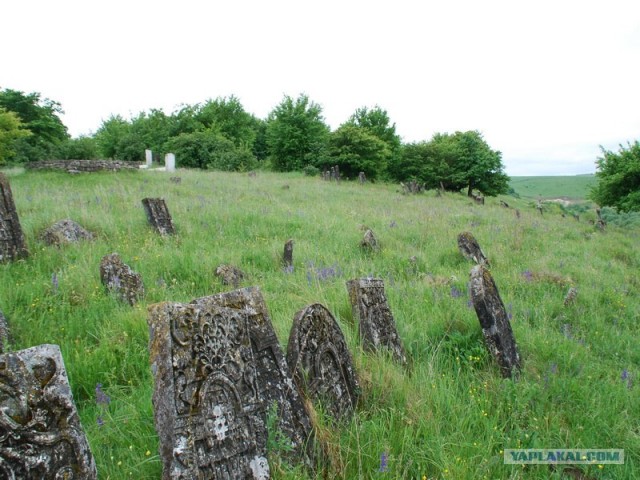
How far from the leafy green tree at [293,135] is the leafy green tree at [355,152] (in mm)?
3092

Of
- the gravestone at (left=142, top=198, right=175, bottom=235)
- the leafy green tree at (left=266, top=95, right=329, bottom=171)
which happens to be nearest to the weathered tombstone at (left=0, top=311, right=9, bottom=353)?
the gravestone at (left=142, top=198, right=175, bottom=235)

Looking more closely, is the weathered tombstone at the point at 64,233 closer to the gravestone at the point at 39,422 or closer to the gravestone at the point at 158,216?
the gravestone at the point at 158,216

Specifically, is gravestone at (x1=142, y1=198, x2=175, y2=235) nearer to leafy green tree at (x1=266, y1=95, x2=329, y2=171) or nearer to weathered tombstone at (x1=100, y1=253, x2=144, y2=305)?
weathered tombstone at (x1=100, y1=253, x2=144, y2=305)

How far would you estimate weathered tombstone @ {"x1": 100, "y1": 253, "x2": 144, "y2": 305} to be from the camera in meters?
5.28

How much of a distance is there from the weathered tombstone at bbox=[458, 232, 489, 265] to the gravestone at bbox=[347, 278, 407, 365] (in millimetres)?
4714

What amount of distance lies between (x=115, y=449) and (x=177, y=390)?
0.83 meters

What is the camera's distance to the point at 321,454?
9.27 ft

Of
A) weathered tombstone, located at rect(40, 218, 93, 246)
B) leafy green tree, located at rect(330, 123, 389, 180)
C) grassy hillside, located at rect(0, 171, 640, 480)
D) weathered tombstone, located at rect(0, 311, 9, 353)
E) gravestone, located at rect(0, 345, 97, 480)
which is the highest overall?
leafy green tree, located at rect(330, 123, 389, 180)

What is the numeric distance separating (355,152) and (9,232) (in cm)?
3289

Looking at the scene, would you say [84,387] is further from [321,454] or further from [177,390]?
[321,454]

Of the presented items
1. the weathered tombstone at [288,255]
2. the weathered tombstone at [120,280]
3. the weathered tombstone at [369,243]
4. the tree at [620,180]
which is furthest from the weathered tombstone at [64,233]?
the tree at [620,180]

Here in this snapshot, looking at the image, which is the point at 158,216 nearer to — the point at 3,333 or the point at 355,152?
the point at 3,333

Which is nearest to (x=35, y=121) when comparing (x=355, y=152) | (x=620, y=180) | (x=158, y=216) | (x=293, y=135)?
(x=293, y=135)

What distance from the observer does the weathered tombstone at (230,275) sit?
6264 millimetres
